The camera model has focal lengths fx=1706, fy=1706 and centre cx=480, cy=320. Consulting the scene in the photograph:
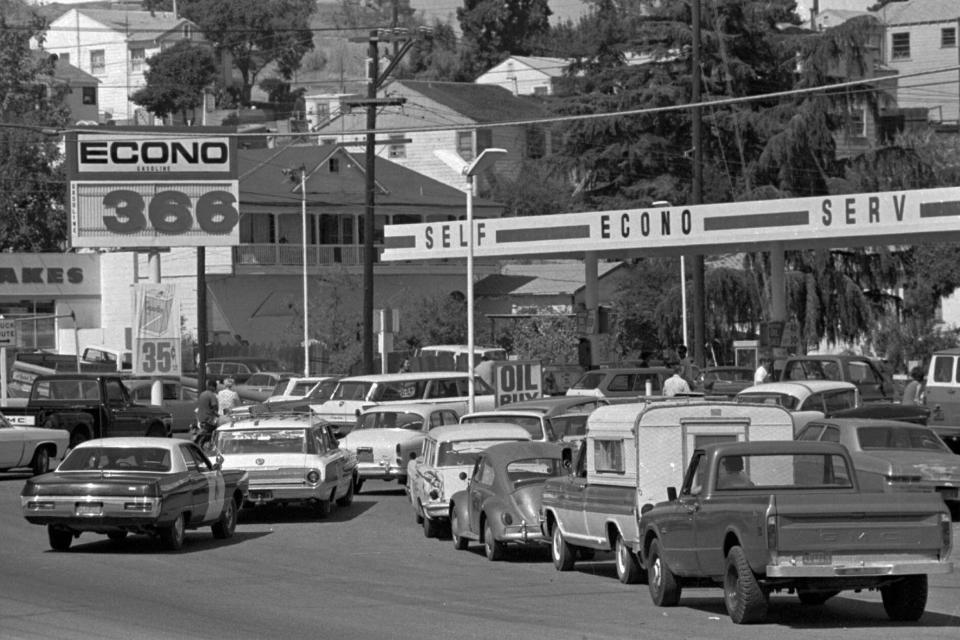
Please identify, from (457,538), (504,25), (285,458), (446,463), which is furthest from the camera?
(504,25)

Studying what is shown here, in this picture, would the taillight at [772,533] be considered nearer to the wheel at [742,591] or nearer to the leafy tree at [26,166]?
the wheel at [742,591]

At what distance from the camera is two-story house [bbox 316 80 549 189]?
91.5 metres

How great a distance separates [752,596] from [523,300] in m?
62.7

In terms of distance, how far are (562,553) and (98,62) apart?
5376 inches

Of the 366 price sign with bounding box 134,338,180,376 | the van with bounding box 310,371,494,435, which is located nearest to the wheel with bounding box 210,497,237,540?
the van with bounding box 310,371,494,435

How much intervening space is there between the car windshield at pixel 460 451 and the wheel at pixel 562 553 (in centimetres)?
377

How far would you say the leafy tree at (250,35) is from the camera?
16275 cm

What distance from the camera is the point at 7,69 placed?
92500 mm

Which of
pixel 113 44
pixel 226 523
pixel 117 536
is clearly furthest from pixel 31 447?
pixel 113 44

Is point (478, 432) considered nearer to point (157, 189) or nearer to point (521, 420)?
point (521, 420)

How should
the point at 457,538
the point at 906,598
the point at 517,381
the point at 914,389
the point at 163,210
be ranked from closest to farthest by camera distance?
the point at 906,598 → the point at 457,538 → the point at 914,389 → the point at 517,381 → the point at 163,210

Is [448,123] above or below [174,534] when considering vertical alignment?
above

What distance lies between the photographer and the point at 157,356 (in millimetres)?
37031

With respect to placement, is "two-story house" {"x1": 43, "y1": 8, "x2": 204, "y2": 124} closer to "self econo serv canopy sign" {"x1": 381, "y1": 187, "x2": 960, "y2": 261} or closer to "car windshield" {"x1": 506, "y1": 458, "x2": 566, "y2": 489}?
"self econo serv canopy sign" {"x1": 381, "y1": 187, "x2": 960, "y2": 261}
